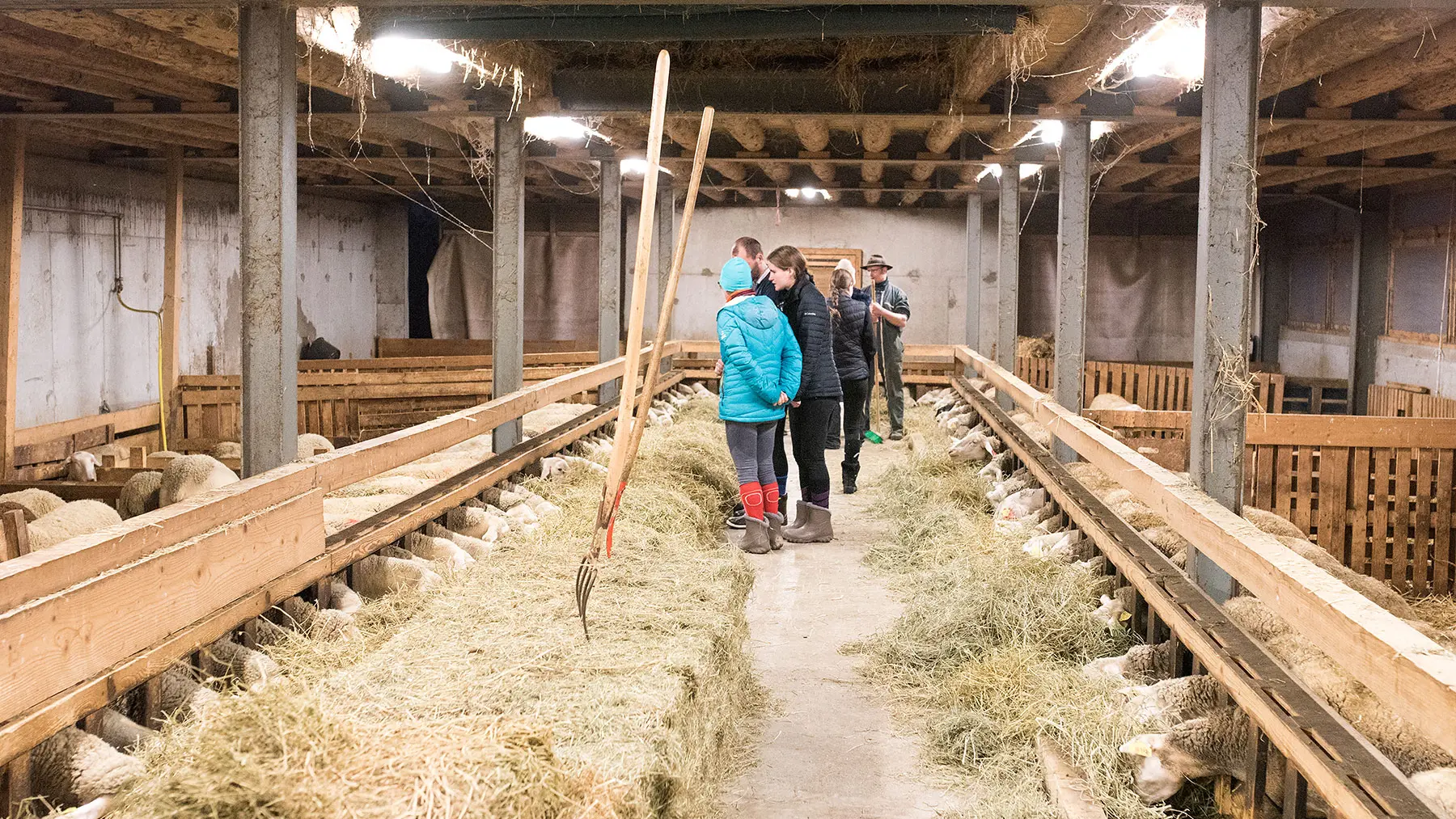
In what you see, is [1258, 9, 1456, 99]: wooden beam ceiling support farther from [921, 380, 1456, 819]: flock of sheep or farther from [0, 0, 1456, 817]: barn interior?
[921, 380, 1456, 819]: flock of sheep

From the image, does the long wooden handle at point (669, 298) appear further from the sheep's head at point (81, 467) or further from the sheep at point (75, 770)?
the sheep's head at point (81, 467)

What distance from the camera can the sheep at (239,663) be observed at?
4.44 m

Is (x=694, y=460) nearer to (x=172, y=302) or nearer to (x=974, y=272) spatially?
(x=172, y=302)

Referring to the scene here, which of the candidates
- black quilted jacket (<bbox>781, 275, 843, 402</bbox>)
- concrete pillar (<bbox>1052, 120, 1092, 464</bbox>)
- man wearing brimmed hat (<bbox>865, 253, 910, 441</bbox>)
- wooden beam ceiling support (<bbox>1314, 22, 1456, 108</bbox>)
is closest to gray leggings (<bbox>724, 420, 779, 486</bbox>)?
black quilted jacket (<bbox>781, 275, 843, 402</bbox>)

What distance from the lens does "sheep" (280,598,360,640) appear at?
16.4 feet

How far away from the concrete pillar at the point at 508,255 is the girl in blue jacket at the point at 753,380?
217cm

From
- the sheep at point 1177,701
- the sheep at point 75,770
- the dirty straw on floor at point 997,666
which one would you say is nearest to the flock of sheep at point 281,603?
the sheep at point 75,770

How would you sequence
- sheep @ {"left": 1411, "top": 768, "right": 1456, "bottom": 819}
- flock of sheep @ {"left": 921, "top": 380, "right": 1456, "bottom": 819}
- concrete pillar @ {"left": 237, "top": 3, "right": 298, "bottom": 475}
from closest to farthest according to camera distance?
sheep @ {"left": 1411, "top": 768, "right": 1456, "bottom": 819}, flock of sheep @ {"left": 921, "top": 380, "right": 1456, "bottom": 819}, concrete pillar @ {"left": 237, "top": 3, "right": 298, "bottom": 475}

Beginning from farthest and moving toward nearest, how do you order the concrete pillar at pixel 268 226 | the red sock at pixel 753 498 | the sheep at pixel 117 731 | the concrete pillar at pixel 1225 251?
the red sock at pixel 753 498 → the concrete pillar at pixel 268 226 → the concrete pillar at pixel 1225 251 → the sheep at pixel 117 731

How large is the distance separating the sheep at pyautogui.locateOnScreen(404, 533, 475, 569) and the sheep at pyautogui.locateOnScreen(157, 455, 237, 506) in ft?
4.90

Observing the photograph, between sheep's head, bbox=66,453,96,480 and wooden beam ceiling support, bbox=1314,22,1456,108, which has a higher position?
wooden beam ceiling support, bbox=1314,22,1456,108

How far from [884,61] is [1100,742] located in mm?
6033

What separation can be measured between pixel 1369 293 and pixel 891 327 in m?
7.30

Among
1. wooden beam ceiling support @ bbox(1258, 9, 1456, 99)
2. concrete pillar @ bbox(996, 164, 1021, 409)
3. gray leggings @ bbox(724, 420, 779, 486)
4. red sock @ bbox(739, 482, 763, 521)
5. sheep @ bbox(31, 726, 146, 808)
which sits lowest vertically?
sheep @ bbox(31, 726, 146, 808)
